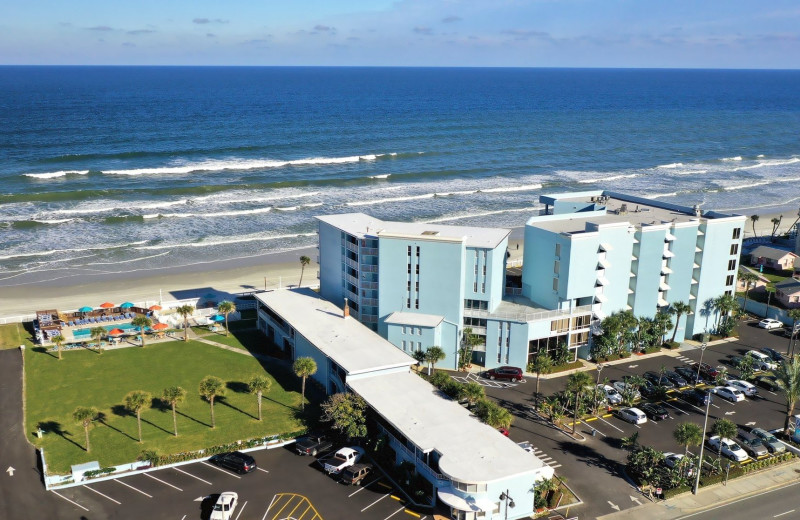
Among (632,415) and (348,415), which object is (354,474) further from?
(632,415)

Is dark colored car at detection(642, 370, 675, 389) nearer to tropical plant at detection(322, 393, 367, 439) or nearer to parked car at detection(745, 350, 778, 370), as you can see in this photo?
parked car at detection(745, 350, 778, 370)

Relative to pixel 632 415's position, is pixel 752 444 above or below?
below

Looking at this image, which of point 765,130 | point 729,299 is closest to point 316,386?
point 729,299

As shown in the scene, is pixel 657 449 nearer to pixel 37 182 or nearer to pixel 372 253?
pixel 372 253

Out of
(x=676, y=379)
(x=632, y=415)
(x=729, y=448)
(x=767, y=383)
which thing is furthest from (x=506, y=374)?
(x=767, y=383)

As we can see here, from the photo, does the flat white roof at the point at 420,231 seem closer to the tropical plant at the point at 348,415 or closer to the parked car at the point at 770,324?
the tropical plant at the point at 348,415
